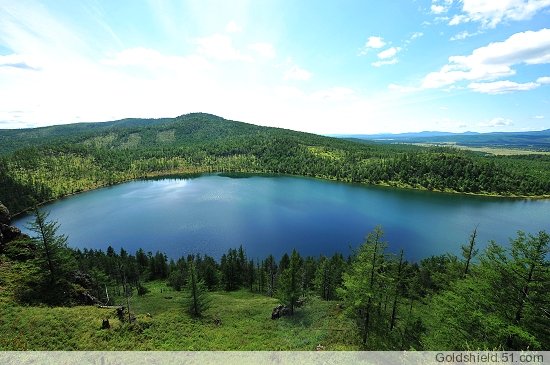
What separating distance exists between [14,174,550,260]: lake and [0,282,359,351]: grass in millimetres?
52043

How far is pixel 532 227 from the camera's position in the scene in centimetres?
12325

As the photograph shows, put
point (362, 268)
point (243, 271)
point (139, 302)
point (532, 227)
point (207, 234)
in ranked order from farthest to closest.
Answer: point (532, 227)
point (207, 234)
point (243, 271)
point (139, 302)
point (362, 268)

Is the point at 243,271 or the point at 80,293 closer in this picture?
the point at 80,293

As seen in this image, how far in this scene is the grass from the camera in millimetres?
26406

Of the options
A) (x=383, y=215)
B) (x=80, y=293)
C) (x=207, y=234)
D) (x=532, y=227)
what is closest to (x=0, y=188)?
(x=207, y=234)

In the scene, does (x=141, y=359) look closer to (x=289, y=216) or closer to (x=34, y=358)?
(x=34, y=358)

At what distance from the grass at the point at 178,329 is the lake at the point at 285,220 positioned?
52.0 m

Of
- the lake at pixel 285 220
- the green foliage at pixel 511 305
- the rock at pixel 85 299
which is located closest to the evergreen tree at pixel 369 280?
the green foliage at pixel 511 305

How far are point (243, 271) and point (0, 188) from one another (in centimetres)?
17210

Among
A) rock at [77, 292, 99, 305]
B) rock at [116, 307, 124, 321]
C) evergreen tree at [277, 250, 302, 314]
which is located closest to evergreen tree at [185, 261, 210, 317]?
rock at [116, 307, 124, 321]

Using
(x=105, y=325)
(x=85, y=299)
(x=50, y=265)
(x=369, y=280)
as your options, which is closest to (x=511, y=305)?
(x=369, y=280)

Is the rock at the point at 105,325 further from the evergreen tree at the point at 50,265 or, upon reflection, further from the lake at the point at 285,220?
the lake at the point at 285,220

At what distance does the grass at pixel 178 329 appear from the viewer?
Result: 1040 inches

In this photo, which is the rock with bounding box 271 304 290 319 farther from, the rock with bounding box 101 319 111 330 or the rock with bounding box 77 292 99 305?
the rock with bounding box 77 292 99 305
